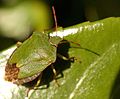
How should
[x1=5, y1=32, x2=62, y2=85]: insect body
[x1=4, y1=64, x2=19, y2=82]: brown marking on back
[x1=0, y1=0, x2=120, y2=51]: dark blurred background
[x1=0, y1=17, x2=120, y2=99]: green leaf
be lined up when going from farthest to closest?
[x1=0, y1=0, x2=120, y2=51]: dark blurred background, [x1=5, y1=32, x2=62, y2=85]: insect body, [x1=4, y1=64, x2=19, y2=82]: brown marking on back, [x1=0, y1=17, x2=120, y2=99]: green leaf

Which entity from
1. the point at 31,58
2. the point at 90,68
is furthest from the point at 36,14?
the point at 90,68

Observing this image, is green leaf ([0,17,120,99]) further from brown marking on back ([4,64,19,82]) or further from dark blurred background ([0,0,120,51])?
dark blurred background ([0,0,120,51])

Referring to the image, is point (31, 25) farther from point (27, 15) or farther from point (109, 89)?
point (109, 89)

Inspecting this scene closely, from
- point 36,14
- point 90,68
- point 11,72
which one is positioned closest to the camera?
point 90,68

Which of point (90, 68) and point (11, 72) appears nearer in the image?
point (90, 68)

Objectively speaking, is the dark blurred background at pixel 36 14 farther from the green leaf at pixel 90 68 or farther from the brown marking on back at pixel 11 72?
the green leaf at pixel 90 68

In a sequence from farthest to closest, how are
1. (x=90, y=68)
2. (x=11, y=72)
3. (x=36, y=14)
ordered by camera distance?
1. (x=36, y=14)
2. (x=11, y=72)
3. (x=90, y=68)

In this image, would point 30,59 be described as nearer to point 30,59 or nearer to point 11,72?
point 30,59

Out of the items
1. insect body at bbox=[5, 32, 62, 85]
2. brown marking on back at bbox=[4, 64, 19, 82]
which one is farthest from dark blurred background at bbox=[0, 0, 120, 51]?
brown marking on back at bbox=[4, 64, 19, 82]
